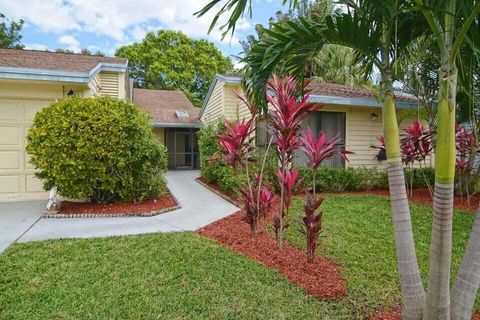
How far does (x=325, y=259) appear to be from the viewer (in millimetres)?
4305

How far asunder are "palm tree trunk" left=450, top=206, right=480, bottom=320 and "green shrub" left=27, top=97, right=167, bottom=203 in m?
6.48

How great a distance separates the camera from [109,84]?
1054cm

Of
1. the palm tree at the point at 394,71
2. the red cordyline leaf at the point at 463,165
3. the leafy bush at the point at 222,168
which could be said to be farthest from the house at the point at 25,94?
the red cordyline leaf at the point at 463,165

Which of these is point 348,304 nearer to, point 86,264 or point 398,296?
point 398,296

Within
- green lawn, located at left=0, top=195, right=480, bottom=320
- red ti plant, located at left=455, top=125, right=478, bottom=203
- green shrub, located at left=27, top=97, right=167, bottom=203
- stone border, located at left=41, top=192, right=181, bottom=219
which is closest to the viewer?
green lawn, located at left=0, top=195, right=480, bottom=320

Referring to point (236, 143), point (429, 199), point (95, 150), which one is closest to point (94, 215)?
point (95, 150)

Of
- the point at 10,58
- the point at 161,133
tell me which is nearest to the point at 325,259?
the point at 10,58

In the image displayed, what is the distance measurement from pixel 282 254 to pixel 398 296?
1.50m

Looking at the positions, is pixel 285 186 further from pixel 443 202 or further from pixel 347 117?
pixel 347 117

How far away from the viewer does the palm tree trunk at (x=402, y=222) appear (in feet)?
8.05

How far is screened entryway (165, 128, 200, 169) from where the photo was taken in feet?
58.6

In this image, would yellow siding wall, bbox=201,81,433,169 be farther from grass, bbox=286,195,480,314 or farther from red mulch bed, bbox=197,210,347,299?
red mulch bed, bbox=197,210,347,299

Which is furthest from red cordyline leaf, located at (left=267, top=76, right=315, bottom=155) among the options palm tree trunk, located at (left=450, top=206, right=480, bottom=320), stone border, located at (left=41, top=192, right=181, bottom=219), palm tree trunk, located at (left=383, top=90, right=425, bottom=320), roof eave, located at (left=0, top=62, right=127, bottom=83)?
roof eave, located at (left=0, top=62, right=127, bottom=83)

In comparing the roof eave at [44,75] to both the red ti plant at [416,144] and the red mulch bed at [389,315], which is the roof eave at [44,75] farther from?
the red ti plant at [416,144]
